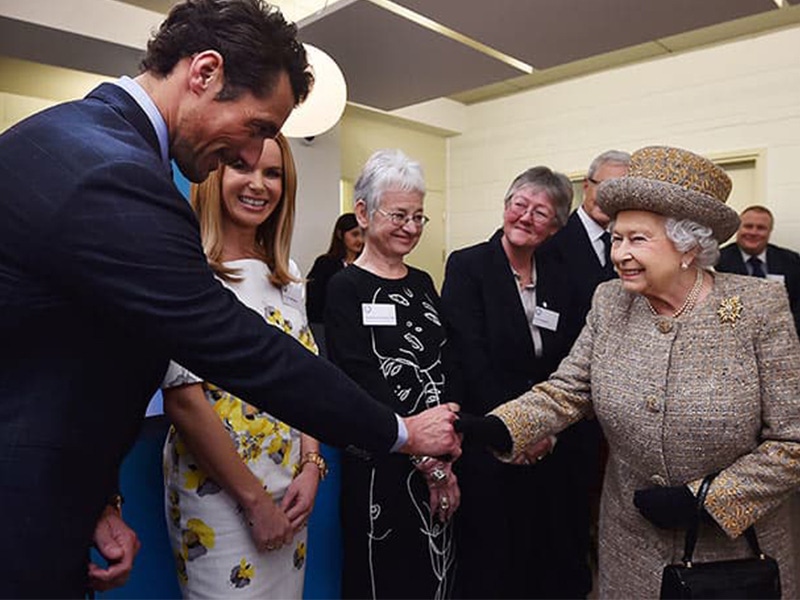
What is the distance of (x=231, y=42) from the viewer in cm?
89

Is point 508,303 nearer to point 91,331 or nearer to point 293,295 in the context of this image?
point 293,295

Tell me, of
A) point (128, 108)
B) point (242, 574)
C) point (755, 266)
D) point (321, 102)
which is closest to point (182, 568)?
point (242, 574)

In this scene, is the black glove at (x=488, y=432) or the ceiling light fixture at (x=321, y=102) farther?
the ceiling light fixture at (x=321, y=102)

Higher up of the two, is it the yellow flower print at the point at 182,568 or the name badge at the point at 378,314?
the name badge at the point at 378,314

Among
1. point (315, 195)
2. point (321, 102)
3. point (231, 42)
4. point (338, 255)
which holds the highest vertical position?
point (321, 102)

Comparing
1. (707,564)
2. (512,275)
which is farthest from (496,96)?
(707,564)

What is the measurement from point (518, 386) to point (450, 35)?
102 inches

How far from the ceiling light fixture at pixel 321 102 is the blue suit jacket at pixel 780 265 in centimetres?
290

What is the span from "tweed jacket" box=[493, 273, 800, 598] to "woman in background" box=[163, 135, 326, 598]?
Result: 1.81ft

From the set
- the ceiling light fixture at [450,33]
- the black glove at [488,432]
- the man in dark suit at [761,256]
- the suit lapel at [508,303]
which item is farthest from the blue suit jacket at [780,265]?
the black glove at [488,432]

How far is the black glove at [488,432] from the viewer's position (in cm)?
142

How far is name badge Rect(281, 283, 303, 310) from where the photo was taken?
1.37 meters

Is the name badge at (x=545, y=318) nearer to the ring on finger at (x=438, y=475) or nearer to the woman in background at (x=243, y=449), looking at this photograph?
the ring on finger at (x=438, y=475)

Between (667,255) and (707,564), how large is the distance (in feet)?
2.15
